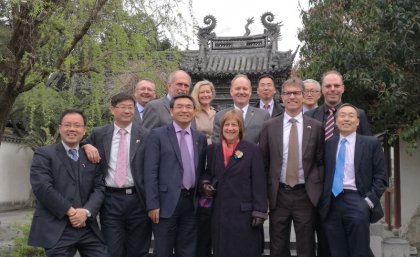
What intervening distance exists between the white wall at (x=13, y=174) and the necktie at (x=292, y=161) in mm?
16479

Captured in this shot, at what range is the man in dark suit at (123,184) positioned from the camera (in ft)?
14.0

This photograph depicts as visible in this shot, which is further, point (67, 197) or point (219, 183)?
point (219, 183)

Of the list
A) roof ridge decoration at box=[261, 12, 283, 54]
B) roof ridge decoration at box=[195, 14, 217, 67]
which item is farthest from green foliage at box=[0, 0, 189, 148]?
roof ridge decoration at box=[261, 12, 283, 54]

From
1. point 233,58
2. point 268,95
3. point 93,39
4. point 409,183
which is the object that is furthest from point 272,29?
point 268,95

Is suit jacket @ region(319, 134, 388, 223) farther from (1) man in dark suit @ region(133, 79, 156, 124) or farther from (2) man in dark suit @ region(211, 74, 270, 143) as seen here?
Answer: (1) man in dark suit @ region(133, 79, 156, 124)

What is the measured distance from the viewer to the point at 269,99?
211 inches

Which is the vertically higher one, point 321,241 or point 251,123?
point 251,123

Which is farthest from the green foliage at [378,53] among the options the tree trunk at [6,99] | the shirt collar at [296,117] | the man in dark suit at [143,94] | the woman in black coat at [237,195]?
the tree trunk at [6,99]

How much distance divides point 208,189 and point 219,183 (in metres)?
0.11

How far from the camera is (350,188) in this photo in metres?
4.26

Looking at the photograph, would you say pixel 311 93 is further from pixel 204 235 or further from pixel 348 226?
pixel 204 235

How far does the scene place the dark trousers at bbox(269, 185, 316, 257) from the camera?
423 cm

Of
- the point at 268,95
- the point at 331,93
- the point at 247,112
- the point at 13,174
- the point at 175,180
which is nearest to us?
the point at 175,180

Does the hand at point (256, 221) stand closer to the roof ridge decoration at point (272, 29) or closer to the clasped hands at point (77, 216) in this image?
the clasped hands at point (77, 216)
